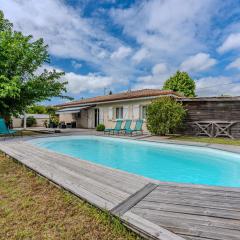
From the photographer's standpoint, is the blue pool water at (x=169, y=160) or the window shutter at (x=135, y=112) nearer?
the blue pool water at (x=169, y=160)

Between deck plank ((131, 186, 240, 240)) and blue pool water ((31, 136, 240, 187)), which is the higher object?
deck plank ((131, 186, 240, 240))

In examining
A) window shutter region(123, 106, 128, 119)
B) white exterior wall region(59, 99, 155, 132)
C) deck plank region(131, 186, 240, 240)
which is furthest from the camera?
window shutter region(123, 106, 128, 119)

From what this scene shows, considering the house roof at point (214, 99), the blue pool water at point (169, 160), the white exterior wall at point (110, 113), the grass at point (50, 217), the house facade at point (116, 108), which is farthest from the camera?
the white exterior wall at point (110, 113)

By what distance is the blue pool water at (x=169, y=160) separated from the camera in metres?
8.88

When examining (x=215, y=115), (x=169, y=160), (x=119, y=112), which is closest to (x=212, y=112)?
(x=215, y=115)

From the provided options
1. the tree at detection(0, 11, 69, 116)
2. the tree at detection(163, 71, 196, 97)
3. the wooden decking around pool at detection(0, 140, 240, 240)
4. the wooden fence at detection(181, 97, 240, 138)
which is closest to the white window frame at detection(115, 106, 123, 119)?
the tree at detection(0, 11, 69, 116)

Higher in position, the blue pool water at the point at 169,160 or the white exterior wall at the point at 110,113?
the white exterior wall at the point at 110,113

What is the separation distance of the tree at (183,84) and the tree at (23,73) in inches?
1344

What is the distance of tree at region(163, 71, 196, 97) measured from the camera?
4834 centimetres

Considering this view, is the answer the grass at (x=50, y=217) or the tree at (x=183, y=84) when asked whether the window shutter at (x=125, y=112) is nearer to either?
the grass at (x=50, y=217)

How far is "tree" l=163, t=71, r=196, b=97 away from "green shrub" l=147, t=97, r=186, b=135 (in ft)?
101

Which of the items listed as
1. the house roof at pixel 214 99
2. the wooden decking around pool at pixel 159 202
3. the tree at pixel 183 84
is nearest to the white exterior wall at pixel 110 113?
the house roof at pixel 214 99


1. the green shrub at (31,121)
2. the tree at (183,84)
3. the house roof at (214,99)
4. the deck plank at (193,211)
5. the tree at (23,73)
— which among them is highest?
the tree at (183,84)

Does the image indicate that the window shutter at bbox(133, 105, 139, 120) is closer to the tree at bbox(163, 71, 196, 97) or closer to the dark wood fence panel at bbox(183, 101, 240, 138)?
the dark wood fence panel at bbox(183, 101, 240, 138)
